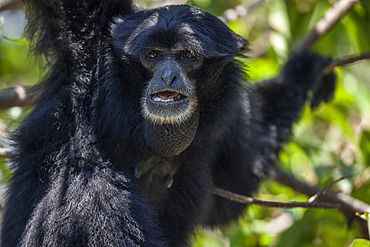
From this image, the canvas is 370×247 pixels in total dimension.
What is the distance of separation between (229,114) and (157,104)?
850 mm

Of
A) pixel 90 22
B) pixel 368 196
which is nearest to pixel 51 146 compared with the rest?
pixel 90 22

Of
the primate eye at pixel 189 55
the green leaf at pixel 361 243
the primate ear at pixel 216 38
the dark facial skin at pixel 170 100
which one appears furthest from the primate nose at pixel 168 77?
the green leaf at pixel 361 243

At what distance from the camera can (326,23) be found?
580 cm

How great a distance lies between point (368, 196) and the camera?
533 cm

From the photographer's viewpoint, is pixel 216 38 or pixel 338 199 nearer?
pixel 216 38

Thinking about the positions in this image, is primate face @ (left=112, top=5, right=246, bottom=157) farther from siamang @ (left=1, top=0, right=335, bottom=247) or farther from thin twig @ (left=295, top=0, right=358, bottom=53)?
thin twig @ (left=295, top=0, right=358, bottom=53)

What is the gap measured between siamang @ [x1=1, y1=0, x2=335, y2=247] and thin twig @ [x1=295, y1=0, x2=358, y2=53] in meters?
1.81

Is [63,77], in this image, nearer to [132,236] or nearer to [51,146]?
[51,146]

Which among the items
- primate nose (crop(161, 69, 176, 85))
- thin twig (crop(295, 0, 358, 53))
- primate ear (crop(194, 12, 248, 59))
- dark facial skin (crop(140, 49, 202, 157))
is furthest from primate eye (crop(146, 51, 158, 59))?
thin twig (crop(295, 0, 358, 53))

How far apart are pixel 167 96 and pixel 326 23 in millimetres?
2920

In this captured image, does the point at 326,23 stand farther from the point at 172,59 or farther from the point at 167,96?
the point at 167,96

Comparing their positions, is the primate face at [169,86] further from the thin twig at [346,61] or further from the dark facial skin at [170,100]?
the thin twig at [346,61]

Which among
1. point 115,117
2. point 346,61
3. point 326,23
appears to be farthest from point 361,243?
point 326,23

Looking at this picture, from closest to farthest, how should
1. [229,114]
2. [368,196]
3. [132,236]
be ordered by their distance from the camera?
[132,236]
[229,114]
[368,196]
